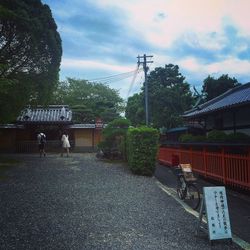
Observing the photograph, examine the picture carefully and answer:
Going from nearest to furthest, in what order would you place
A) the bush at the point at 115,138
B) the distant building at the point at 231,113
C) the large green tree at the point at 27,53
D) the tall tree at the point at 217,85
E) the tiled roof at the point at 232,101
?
the tiled roof at the point at 232,101
the distant building at the point at 231,113
the large green tree at the point at 27,53
the bush at the point at 115,138
the tall tree at the point at 217,85

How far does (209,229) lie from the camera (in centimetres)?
677

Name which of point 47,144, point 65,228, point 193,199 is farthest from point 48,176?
point 47,144

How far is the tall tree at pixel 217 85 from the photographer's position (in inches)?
1455

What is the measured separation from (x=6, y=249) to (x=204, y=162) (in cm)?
1145

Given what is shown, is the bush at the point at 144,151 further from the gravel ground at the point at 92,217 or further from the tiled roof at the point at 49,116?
the tiled roof at the point at 49,116

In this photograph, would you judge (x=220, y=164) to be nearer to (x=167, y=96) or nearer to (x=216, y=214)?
(x=216, y=214)

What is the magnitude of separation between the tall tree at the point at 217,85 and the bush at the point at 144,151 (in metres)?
22.1

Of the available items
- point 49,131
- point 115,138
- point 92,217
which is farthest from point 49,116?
point 92,217

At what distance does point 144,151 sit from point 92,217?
8.68m

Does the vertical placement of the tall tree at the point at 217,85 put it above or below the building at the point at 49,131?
above

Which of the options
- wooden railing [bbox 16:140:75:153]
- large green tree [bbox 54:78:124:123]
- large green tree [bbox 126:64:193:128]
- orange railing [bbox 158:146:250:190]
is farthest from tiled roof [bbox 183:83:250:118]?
large green tree [bbox 54:78:124:123]

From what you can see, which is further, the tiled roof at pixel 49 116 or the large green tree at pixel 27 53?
the tiled roof at pixel 49 116

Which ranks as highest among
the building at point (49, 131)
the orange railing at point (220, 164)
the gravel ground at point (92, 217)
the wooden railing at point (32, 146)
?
the building at point (49, 131)

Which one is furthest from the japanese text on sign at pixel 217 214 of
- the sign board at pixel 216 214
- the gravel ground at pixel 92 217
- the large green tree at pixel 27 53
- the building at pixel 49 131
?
the building at pixel 49 131
